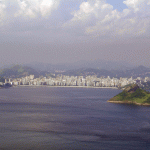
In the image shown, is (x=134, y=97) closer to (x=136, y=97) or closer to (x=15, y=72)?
(x=136, y=97)

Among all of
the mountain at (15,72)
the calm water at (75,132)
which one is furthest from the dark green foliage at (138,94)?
the mountain at (15,72)

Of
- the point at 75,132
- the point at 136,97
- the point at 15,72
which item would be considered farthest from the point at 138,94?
the point at 15,72

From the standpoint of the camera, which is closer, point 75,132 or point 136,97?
point 75,132

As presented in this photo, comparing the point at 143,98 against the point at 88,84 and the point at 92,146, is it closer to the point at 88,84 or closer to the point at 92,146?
the point at 92,146

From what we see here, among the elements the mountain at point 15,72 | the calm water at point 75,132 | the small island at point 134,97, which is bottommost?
the calm water at point 75,132

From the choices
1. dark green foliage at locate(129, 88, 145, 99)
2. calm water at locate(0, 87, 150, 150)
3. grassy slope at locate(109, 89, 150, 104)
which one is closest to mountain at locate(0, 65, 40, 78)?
grassy slope at locate(109, 89, 150, 104)

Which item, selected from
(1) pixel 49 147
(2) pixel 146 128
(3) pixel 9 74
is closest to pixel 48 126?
(1) pixel 49 147

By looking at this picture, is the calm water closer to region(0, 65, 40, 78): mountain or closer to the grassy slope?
the grassy slope

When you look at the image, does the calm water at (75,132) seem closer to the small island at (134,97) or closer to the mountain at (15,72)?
the small island at (134,97)
